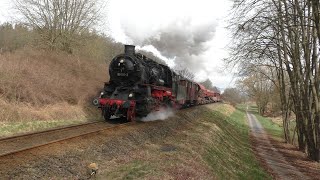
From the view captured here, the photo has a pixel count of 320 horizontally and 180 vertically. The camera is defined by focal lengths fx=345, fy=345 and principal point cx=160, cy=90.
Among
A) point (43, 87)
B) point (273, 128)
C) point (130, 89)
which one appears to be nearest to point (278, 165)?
point (130, 89)

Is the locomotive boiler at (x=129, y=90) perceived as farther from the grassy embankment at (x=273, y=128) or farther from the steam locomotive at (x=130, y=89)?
the grassy embankment at (x=273, y=128)

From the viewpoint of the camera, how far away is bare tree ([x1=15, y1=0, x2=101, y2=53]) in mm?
29734

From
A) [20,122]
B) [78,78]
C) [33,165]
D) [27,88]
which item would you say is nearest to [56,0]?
[78,78]

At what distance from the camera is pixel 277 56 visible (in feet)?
83.8

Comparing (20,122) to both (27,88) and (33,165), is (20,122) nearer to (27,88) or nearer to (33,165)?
(27,88)

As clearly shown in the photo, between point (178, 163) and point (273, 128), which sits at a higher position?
point (178, 163)

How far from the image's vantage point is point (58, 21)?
99.7 ft

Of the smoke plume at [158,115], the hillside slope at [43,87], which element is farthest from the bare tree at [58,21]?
the smoke plume at [158,115]

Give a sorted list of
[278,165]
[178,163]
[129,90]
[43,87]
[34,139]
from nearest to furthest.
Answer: [178,163] < [34,139] < [129,90] < [278,165] < [43,87]

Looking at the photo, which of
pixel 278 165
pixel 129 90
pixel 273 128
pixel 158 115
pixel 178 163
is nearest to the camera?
pixel 178 163

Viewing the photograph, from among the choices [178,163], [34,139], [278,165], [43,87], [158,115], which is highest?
[43,87]

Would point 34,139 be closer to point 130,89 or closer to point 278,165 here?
point 130,89

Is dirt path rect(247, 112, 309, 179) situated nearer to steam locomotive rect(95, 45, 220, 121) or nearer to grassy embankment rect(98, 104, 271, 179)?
grassy embankment rect(98, 104, 271, 179)

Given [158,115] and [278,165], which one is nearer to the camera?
[278,165]
